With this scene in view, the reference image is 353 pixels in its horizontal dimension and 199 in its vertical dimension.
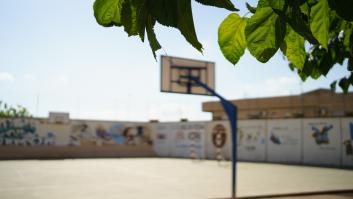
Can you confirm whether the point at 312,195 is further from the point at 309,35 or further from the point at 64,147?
the point at 64,147

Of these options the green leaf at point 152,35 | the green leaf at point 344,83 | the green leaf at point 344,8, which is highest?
the green leaf at point 344,83

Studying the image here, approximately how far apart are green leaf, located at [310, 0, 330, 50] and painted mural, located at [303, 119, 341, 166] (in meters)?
25.9

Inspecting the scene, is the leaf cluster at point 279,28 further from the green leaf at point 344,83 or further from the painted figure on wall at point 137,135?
the painted figure on wall at point 137,135

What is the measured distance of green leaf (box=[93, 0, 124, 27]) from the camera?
3.09ft

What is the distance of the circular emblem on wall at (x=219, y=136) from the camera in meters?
32.2

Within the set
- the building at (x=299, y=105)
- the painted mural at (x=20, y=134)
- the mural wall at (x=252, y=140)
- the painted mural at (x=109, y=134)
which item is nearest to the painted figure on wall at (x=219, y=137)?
the mural wall at (x=252, y=140)

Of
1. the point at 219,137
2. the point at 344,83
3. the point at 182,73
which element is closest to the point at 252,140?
the point at 219,137

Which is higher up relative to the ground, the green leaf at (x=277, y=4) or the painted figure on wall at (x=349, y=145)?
the green leaf at (x=277, y=4)

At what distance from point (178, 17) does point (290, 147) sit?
27823 millimetres

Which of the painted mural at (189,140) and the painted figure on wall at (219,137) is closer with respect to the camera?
the painted figure on wall at (219,137)

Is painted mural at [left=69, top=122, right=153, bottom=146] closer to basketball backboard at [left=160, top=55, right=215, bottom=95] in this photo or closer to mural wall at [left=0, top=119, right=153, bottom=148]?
mural wall at [left=0, top=119, right=153, bottom=148]

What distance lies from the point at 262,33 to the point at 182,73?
18.6m

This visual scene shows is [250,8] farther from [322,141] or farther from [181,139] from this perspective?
[181,139]

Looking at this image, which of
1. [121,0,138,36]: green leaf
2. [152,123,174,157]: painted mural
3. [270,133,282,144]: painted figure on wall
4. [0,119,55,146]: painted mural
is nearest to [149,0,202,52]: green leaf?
[121,0,138,36]: green leaf
